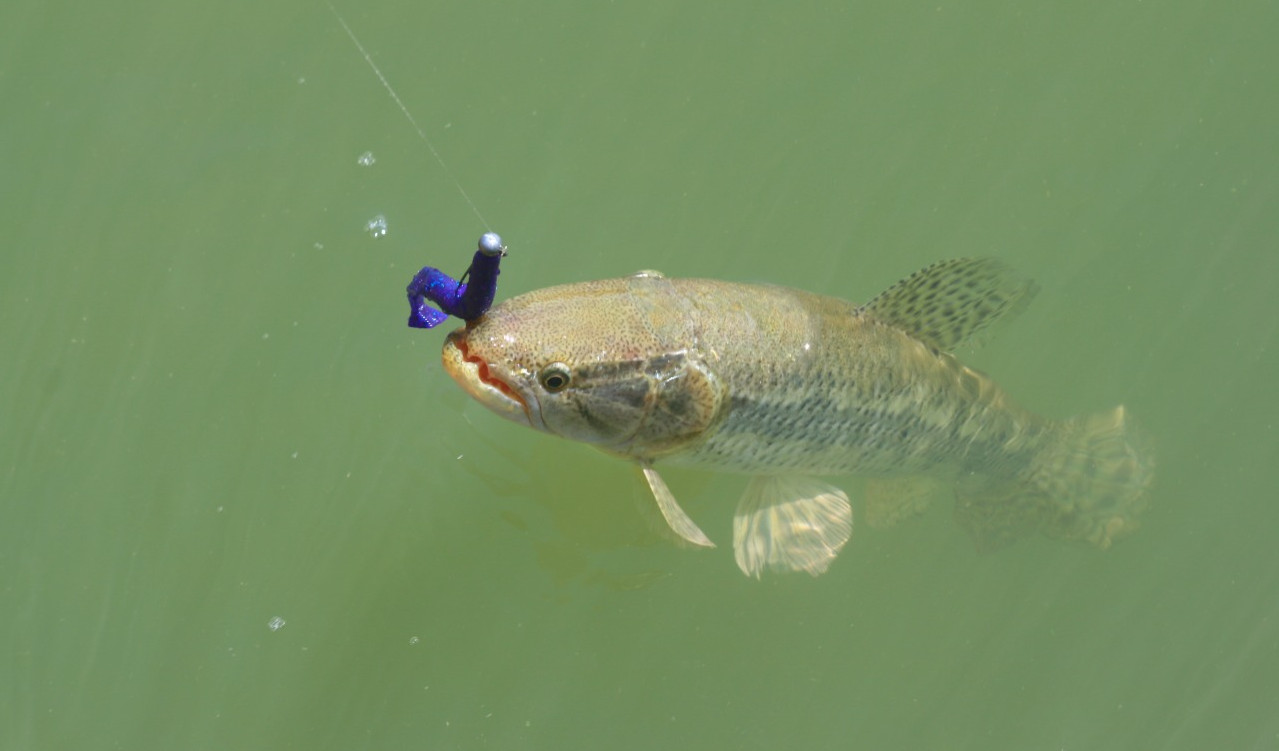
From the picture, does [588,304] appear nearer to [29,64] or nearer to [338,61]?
[338,61]

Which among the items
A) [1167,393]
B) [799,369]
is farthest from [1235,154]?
[799,369]

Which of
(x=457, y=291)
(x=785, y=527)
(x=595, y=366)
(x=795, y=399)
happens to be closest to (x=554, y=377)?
(x=595, y=366)

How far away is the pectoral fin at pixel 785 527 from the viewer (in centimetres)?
466

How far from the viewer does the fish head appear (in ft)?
11.2

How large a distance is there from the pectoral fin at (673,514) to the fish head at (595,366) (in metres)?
0.14

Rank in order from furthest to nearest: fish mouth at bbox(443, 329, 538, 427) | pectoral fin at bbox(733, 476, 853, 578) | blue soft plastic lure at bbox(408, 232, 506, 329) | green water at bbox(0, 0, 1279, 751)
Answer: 1. green water at bbox(0, 0, 1279, 751)
2. pectoral fin at bbox(733, 476, 853, 578)
3. fish mouth at bbox(443, 329, 538, 427)
4. blue soft plastic lure at bbox(408, 232, 506, 329)

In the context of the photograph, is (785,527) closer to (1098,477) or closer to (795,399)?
(795,399)

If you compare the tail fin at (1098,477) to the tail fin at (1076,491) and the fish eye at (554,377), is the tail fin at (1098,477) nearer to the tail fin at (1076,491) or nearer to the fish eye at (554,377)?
the tail fin at (1076,491)

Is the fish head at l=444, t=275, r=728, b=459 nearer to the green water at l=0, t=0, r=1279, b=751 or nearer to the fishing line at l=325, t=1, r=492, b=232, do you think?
the green water at l=0, t=0, r=1279, b=751

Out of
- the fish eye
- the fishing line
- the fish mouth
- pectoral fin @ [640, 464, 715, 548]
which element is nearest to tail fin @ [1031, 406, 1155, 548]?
pectoral fin @ [640, 464, 715, 548]

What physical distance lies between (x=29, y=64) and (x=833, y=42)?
14.6 ft

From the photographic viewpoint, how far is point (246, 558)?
4852 mm

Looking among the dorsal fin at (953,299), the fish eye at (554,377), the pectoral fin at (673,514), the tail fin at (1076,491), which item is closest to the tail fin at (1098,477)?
the tail fin at (1076,491)

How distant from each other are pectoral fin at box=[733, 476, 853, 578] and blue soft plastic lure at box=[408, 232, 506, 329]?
1882 mm
